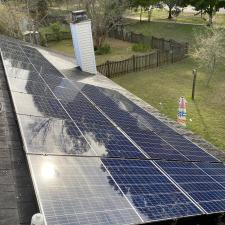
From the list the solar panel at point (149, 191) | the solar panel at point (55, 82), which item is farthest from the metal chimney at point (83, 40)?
the solar panel at point (149, 191)

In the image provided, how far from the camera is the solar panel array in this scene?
6484 mm

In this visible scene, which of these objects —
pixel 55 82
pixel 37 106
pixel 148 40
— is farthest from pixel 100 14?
pixel 37 106

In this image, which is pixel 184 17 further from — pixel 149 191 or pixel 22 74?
pixel 149 191

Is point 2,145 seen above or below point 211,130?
above

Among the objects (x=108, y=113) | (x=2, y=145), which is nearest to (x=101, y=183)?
(x=2, y=145)

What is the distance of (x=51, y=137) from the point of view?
28.2ft

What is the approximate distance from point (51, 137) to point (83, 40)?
39.4 ft

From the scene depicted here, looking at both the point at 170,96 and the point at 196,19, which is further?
the point at 196,19

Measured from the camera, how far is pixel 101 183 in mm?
7320

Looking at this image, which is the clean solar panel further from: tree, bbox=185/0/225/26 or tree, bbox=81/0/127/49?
tree, bbox=185/0/225/26

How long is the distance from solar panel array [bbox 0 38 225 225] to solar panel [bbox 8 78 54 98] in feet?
0.11

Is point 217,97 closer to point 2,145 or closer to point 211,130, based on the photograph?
point 211,130

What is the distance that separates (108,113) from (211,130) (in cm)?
1002

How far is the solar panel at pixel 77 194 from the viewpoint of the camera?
596 centimetres
